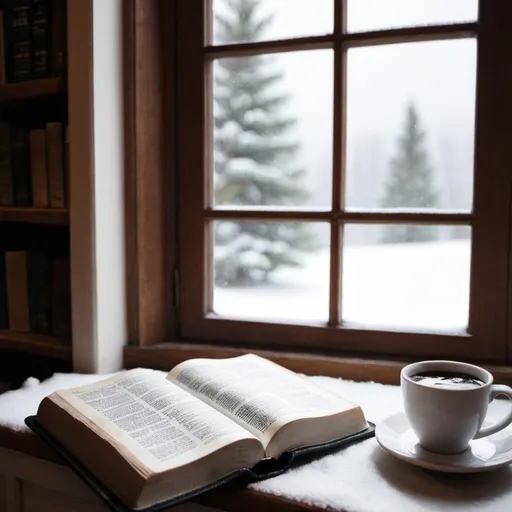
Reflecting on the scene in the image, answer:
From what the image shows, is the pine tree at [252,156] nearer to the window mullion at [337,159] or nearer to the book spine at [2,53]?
the window mullion at [337,159]

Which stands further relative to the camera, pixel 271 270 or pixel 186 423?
pixel 271 270

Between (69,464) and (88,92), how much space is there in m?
0.67

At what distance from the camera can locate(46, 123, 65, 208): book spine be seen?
1262 millimetres

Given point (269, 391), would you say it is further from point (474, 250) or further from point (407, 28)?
point (407, 28)

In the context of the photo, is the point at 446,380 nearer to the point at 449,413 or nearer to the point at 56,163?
the point at 449,413

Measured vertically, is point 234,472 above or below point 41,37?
below

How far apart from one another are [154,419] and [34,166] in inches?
26.0

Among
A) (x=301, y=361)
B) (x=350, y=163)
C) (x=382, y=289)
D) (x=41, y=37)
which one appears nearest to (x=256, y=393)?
(x=301, y=361)

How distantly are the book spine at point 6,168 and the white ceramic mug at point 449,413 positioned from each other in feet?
2.97

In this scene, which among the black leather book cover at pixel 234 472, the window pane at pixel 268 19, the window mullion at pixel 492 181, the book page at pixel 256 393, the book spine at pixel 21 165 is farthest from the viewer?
the book spine at pixel 21 165

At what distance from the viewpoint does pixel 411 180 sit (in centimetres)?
118

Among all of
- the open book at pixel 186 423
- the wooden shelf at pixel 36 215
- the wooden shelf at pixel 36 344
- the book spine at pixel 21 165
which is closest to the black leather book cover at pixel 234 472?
the open book at pixel 186 423

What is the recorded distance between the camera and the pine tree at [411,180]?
1168 millimetres

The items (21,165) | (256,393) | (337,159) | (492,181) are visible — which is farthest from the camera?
(21,165)
